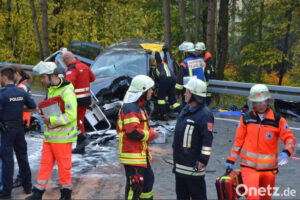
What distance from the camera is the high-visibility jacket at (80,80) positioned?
313 inches

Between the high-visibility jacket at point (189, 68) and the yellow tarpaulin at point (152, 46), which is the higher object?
the yellow tarpaulin at point (152, 46)

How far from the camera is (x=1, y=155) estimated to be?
588 centimetres

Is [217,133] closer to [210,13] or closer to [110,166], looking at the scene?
[110,166]

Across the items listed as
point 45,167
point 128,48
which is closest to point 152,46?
point 128,48

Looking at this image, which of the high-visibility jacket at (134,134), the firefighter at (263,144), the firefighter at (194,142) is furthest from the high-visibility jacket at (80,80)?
the firefighter at (263,144)

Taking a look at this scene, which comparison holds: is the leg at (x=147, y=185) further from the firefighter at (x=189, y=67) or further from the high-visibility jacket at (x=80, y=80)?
the firefighter at (x=189, y=67)

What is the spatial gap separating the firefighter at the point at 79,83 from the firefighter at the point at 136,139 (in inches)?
Answer: 122

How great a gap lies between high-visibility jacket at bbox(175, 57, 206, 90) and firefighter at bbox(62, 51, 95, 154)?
7.62 ft

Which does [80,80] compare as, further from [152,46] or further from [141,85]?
[152,46]

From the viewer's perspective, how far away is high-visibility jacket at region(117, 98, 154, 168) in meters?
4.80

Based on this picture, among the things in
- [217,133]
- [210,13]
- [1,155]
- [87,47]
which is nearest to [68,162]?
[1,155]

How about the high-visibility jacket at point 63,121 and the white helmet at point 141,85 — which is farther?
the high-visibility jacket at point 63,121

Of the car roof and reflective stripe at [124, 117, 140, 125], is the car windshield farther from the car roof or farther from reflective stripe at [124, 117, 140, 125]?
reflective stripe at [124, 117, 140, 125]

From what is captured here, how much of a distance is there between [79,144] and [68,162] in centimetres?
230
